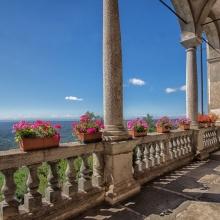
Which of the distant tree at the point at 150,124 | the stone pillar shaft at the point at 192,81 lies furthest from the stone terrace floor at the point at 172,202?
the distant tree at the point at 150,124

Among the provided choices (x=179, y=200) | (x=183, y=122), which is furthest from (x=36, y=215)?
(x=183, y=122)

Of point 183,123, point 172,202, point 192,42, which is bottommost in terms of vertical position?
point 172,202

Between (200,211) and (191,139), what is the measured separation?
11.2 feet

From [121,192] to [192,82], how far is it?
4074 mm

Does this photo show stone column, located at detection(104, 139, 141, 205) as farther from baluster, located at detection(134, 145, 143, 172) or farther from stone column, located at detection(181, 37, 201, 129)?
stone column, located at detection(181, 37, 201, 129)

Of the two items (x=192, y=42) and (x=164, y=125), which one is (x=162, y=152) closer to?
(x=164, y=125)

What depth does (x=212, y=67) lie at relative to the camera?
8430 mm

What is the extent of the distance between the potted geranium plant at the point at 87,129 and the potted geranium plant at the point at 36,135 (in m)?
0.42

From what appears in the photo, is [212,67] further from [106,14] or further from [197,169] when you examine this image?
[106,14]

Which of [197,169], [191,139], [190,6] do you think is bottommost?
[197,169]

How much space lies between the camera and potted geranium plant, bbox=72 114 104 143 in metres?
2.83

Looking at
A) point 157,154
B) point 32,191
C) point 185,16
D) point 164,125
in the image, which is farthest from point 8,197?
point 185,16

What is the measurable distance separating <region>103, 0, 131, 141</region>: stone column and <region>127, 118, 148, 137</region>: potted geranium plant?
53cm

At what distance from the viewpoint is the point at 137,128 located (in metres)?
3.62
